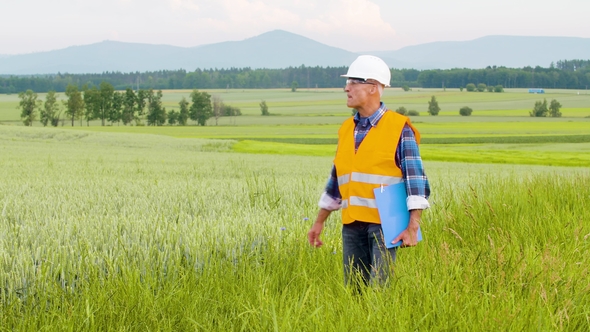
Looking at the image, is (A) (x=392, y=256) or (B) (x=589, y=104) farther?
(B) (x=589, y=104)

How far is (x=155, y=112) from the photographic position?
11019 centimetres

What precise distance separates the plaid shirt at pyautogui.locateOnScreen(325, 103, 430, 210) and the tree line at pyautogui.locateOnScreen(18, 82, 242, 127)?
350ft

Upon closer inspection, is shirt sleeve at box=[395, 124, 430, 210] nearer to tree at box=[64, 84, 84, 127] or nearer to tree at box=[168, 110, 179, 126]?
tree at box=[168, 110, 179, 126]

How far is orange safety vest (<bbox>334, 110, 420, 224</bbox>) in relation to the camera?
4207 mm

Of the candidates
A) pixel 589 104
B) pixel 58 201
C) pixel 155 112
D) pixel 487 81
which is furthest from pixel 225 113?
pixel 58 201

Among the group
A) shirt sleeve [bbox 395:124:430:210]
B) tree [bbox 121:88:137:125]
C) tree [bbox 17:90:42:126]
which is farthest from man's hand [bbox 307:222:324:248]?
tree [bbox 121:88:137:125]

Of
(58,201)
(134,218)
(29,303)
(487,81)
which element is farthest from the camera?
(487,81)

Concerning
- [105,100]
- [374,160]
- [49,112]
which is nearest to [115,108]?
[105,100]

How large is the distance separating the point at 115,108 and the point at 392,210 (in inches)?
4640

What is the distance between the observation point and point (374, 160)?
13.8ft

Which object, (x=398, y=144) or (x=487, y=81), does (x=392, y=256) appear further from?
(x=487, y=81)

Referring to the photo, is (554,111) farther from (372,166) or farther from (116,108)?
(372,166)

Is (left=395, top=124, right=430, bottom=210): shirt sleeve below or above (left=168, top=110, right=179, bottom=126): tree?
above

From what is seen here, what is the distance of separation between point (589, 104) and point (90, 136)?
10303 cm
